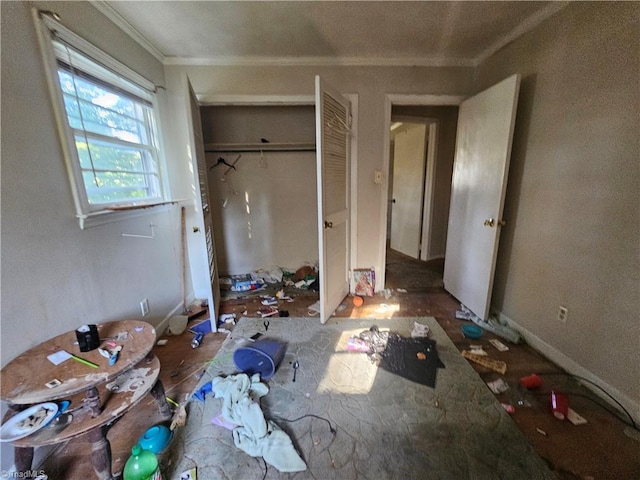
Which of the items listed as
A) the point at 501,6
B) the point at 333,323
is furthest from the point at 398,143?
the point at 333,323

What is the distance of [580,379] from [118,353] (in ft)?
9.00

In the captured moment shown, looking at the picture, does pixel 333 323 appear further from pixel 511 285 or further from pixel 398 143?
pixel 398 143

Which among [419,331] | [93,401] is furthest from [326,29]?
[93,401]

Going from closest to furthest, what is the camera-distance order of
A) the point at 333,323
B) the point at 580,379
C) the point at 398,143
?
1. the point at 580,379
2. the point at 333,323
3. the point at 398,143

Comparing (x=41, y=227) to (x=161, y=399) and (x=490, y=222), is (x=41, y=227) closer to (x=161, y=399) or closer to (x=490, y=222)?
(x=161, y=399)

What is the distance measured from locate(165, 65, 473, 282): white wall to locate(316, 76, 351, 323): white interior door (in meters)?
0.24

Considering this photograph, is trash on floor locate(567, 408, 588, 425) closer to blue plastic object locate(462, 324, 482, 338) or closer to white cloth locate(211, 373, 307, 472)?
blue plastic object locate(462, 324, 482, 338)

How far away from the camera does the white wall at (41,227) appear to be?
3.75 feet

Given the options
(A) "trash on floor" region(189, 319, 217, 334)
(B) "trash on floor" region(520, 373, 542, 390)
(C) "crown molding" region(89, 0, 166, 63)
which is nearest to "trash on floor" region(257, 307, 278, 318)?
(A) "trash on floor" region(189, 319, 217, 334)

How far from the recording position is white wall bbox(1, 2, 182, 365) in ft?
3.75

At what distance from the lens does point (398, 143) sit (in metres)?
4.58

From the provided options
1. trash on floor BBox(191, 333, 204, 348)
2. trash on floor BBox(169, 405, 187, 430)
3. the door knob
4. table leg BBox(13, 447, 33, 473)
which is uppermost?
the door knob

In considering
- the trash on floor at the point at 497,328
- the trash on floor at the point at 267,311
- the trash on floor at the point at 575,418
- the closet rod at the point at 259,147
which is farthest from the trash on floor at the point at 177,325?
the trash on floor at the point at 575,418

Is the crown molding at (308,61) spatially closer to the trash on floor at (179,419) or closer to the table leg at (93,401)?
the table leg at (93,401)
